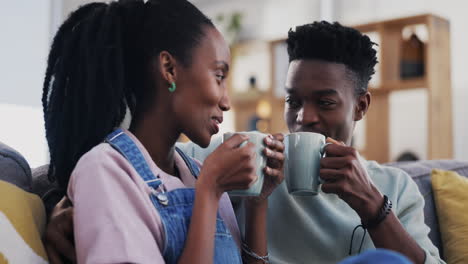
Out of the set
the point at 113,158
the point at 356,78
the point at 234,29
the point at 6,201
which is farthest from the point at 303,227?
the point at 234,29

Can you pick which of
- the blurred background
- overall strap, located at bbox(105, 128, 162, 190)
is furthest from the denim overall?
the blurred background

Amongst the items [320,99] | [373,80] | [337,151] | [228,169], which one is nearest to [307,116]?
[320,99]

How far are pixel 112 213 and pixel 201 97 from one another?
0.88 ft

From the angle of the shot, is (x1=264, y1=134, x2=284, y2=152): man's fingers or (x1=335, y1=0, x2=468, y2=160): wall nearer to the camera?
(x1=264, y1=134, x2=284, y2=152): man's fingers

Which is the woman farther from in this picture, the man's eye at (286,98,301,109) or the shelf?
the shelf

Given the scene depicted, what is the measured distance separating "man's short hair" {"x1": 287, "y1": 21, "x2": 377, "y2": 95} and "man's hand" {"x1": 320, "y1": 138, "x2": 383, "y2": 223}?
410 millimetres

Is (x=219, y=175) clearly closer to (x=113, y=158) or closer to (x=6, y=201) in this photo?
(x=113, y=158)

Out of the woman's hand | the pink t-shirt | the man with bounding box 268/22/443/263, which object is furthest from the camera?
the man with bounding box 268/22/443/263

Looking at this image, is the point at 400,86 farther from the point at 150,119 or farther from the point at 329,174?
the point at 150,119

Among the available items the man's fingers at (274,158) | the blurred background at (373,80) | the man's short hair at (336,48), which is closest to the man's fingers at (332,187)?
the man's fingers at (274,158)

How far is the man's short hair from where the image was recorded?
163 cm

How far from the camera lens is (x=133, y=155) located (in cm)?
107

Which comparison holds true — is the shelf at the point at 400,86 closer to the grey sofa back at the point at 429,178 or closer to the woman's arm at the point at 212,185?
the grey sofa back at the point at 429,178

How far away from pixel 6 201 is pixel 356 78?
97cm
